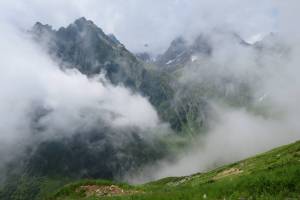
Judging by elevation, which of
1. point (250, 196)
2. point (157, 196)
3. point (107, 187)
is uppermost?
point (107, 187)

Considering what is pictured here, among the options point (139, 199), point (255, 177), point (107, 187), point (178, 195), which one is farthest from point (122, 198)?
point (107, 187)

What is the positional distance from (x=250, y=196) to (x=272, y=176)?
97.5 inches

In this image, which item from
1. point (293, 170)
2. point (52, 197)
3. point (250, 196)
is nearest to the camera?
point (250, 196)

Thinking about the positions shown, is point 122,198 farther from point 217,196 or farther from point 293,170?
point 293,170

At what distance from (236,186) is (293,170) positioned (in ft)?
11.0

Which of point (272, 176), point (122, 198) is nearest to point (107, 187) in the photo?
point (122, 198)

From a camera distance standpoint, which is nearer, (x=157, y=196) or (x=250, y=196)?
(x=250, y=196)

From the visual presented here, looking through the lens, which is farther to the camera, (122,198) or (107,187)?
(107,187)

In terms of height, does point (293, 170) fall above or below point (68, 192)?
below

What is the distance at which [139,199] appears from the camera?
25.3m

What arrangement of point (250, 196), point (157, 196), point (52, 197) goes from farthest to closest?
1. point (52, 197)
2. point (157, 196)
3. point (250, 196)

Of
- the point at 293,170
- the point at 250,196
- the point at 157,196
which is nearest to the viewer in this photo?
the point at 250,196

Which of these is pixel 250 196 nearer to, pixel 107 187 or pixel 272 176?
pixel 272 176

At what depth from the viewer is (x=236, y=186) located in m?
24.0
